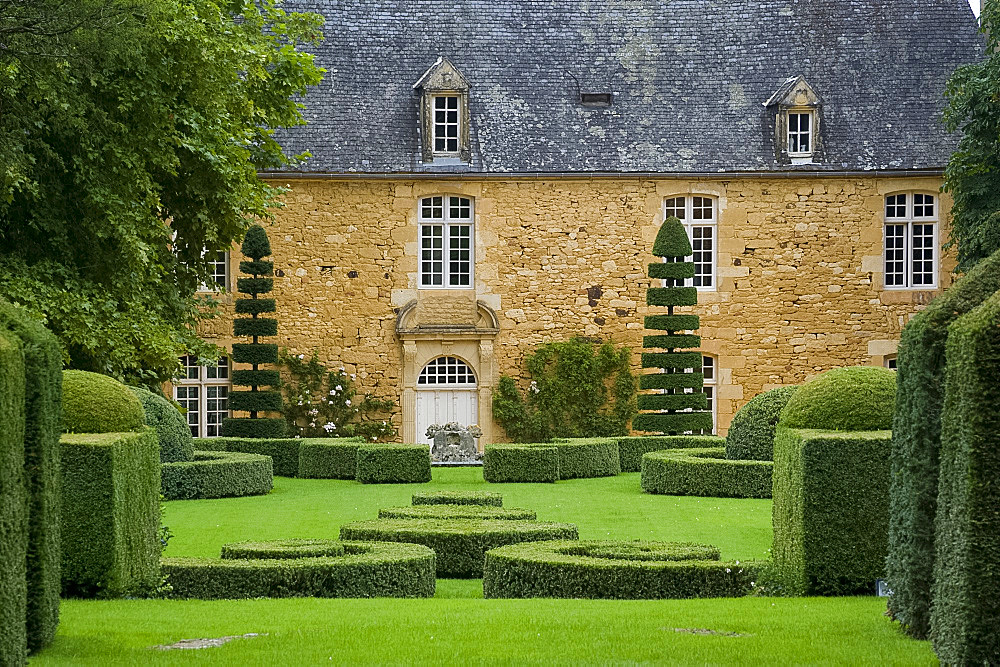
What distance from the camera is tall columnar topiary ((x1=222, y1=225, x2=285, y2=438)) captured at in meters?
23.5

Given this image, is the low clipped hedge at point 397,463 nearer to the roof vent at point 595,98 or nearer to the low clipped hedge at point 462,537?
the low clipped hedge at point 462,537

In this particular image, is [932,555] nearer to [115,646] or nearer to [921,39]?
[115,646]

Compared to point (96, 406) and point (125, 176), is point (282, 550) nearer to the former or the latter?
point (96, 406)

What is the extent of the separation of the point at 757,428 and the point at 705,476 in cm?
94

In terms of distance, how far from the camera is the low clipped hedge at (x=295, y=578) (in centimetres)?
984

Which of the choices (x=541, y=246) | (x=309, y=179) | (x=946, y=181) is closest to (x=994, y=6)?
(x=946, y=181)

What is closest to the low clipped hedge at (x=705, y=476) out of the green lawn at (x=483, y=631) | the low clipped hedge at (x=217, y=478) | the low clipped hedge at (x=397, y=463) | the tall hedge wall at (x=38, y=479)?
the low clipped hedge at (x=397, y=463)

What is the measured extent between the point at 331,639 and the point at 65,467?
276 centimetres

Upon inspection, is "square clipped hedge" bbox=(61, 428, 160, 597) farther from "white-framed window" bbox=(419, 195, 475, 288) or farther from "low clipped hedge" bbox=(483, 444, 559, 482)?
"white-framed window" bbox=(419, 195, 475, 288)

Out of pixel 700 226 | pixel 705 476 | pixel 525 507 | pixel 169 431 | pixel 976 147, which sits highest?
pixel 976 147

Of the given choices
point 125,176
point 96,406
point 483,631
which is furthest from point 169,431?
point 483,631

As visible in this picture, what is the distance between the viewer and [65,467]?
921 centimetres

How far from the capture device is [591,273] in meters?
26.1

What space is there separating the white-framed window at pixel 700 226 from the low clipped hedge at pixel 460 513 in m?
13.2
